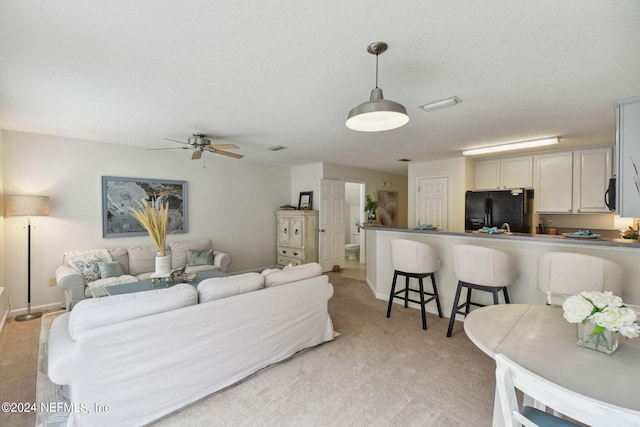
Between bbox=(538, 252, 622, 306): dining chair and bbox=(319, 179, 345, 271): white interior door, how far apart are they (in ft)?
13.3

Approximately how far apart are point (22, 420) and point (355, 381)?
7.42ft

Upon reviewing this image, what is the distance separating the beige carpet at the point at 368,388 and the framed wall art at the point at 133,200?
131 inches

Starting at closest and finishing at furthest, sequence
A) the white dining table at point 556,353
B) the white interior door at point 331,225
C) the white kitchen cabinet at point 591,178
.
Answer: the white dining table at point 556,353
the white kitchen cabinet at point 591,178
the white interior door at point 331,225

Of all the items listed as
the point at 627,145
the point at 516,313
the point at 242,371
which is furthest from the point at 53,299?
the point at 627,145

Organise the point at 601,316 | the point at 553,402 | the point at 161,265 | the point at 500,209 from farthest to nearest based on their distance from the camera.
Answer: the point at 500,209 < the point at 161,265 < the point at 601,316 < the point at 553,402

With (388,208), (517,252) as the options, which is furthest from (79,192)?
(388,208)

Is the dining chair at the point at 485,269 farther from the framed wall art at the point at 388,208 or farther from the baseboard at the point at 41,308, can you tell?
the baseboard at the point at 41,308

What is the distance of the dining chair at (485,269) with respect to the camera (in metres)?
2.64

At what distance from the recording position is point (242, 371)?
2156mm

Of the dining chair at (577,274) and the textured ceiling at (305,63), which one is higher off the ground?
the textured ceiling at (305,63)

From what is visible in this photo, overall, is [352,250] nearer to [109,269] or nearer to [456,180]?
[456,180]

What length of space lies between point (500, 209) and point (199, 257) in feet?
16.9

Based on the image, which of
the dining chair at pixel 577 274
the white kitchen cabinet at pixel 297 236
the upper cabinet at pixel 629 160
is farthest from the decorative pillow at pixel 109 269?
the upper cabinet at pixel 629 160

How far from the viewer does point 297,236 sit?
5840 mm
